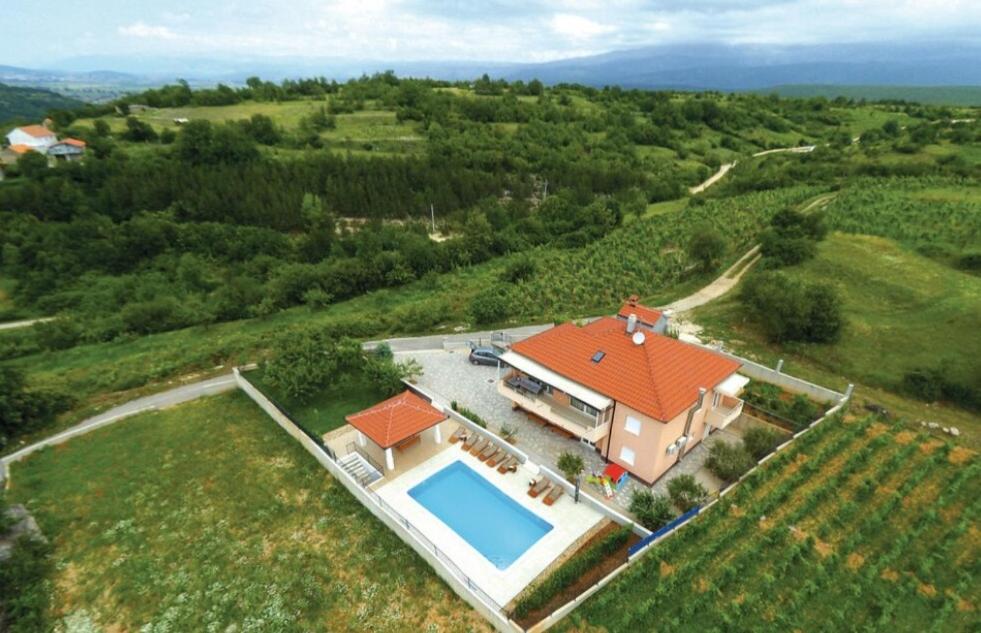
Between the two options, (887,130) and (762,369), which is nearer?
(762,369)

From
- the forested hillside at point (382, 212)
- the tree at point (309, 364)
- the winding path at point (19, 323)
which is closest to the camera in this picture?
the tree at point (309, 364)

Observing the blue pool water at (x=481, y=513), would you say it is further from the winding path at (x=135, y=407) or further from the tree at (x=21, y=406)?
the tree at (x=21, y=406)

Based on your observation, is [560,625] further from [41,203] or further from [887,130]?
[887,130]

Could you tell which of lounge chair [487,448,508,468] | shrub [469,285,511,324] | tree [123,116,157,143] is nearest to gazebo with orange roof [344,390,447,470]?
lounge chair [487,448,508,468]

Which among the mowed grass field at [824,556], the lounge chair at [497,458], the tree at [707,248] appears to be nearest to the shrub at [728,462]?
the mowed grass field at [824,556]

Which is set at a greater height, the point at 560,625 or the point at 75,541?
the point at 560,625

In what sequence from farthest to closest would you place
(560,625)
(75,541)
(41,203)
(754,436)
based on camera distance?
(41,203)
(754,436)
(75,541)
(560,625)

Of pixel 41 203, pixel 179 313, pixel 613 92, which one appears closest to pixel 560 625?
pixel 179 313
